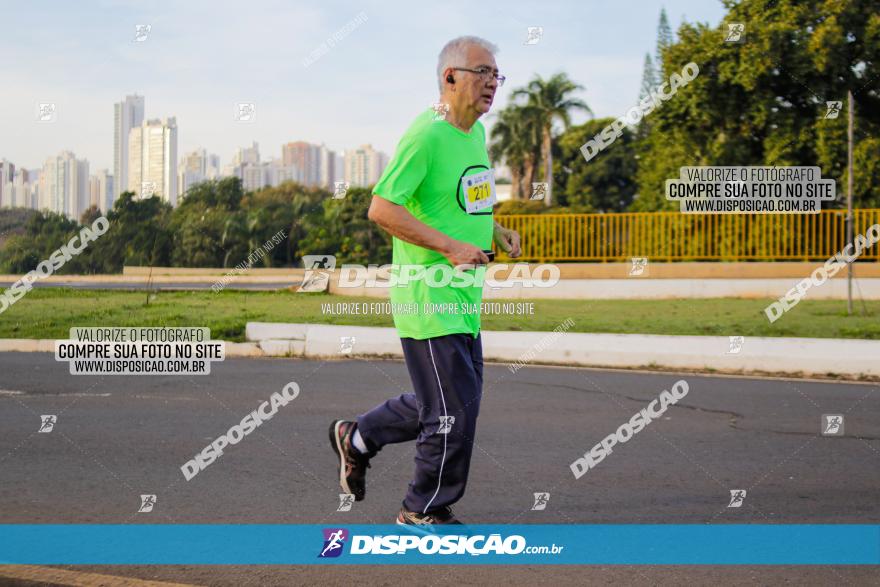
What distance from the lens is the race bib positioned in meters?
3.92

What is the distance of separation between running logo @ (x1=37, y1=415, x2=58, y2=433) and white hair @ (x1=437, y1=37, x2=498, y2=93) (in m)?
4.21

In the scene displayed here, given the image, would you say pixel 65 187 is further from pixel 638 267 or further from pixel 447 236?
pixel 447 236

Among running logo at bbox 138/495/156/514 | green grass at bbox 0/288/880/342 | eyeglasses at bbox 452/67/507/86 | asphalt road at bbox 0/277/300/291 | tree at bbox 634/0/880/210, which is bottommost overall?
running logo at bbox 138/495/156/514

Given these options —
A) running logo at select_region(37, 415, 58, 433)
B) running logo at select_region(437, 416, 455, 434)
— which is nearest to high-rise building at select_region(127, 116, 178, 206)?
running logo at select_region(37, 415, 58, 433)

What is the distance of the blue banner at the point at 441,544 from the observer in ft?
12.3

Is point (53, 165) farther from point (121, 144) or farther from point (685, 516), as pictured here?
point (685, 516)

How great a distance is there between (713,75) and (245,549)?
2231 cm

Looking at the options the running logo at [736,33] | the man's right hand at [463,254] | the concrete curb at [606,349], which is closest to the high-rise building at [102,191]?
the concrete curb at [606,349]

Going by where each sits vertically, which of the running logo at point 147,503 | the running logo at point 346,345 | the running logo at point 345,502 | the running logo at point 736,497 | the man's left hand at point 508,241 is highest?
the man's left hand at point 508,241

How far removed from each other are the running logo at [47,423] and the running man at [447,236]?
12.1 ft

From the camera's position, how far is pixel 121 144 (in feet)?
48.4

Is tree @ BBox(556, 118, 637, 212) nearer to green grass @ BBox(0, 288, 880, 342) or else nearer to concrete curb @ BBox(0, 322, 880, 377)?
green grass @ BBox(0, 288, 880, 342)

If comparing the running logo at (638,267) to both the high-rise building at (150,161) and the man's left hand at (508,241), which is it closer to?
the high-rise building at (150,161)

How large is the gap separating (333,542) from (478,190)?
1.50 m
